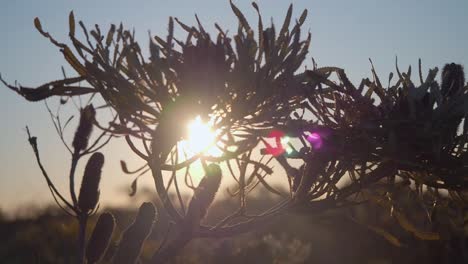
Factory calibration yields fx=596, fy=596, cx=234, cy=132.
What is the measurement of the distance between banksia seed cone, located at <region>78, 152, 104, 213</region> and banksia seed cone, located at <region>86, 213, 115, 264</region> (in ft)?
0.53

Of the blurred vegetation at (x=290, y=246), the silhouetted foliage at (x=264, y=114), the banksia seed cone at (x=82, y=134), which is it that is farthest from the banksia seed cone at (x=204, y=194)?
the blurred vegetation at (x=290, y=246)

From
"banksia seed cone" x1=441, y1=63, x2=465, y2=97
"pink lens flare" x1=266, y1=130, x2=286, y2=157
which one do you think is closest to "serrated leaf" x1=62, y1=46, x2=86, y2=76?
"pink lens flare" x1=266, y1=130, x2=286, y2=157

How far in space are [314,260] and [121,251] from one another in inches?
357

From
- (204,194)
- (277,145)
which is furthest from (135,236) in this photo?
(277,145)

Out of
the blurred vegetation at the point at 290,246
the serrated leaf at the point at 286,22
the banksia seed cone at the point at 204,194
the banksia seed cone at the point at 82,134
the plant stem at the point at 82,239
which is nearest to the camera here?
the banksia seed cone at the point at 204,194

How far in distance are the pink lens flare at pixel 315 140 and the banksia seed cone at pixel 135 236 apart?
1.92 ft

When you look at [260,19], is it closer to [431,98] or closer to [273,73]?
[273,73]

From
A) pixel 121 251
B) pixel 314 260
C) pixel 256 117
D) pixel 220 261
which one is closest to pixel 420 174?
pixel 256 117

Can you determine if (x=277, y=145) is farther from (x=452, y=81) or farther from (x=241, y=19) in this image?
(x=452, y=81)

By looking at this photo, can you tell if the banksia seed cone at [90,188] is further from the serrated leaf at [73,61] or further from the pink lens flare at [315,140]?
the pink lens flare at [315,140]

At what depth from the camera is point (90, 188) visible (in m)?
2.23

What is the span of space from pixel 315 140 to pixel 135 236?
69 centimetres

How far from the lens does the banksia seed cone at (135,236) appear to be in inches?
76.5

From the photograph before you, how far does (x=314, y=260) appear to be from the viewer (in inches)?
419
